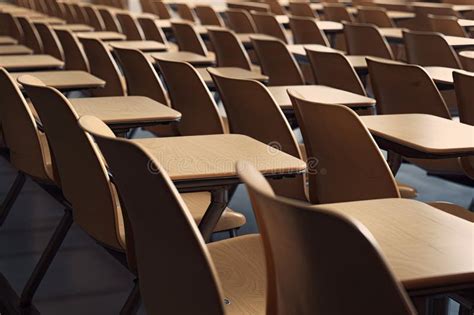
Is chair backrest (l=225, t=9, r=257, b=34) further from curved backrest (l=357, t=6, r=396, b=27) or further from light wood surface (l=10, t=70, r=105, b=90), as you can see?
light wood surface (l=10, t=70, r=105, b=90)

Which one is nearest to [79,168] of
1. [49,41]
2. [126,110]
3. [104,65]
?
[126,110]

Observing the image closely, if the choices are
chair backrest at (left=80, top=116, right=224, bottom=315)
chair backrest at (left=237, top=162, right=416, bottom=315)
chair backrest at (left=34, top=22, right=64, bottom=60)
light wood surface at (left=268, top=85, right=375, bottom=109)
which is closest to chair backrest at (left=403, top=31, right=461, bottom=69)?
light wood surface at (left=268, top=85, right=375, bottom=109)

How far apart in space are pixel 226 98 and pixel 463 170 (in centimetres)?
103

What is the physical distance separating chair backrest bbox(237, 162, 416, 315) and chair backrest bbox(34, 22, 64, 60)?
4211 millimetres

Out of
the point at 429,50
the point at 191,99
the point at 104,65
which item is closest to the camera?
the point at 191,99

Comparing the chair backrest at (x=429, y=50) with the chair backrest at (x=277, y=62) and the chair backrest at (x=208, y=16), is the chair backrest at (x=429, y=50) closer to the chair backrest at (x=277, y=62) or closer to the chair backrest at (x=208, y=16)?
the chair backrest at (x=277, y=62)

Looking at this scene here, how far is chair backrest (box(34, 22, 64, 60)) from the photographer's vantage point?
18.0 feet

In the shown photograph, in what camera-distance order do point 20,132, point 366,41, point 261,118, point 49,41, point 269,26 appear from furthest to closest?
point 269,26
point 366,41
point 49,41
point 20,132
point 261,118

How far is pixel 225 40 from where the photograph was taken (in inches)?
209

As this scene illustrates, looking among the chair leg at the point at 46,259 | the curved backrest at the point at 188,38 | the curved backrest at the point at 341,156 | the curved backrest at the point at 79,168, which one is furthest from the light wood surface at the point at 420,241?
the curved backrest at the point at 188,38

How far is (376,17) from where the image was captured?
7445 mm

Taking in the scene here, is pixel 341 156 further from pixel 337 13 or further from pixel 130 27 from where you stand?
pixel 337 13

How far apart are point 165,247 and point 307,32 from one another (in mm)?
4949

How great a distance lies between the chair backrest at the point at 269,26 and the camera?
659 cm
